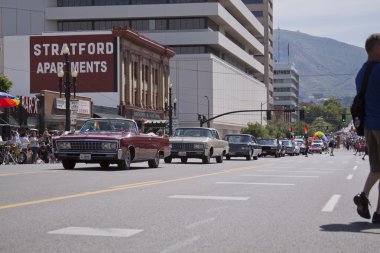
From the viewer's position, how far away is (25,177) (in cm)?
1630

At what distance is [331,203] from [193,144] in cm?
1779

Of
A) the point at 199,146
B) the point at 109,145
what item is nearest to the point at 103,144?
the point at 109,145

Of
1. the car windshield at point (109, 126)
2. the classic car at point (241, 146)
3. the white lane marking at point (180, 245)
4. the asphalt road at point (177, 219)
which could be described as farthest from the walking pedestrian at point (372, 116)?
→ the classic car at point (241, 146)

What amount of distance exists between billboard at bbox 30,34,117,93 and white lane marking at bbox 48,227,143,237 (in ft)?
181

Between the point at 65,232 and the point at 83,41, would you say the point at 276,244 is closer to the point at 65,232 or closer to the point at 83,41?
the point at 65,232

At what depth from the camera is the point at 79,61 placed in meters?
63.9

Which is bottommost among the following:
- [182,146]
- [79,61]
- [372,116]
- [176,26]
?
[182,146]

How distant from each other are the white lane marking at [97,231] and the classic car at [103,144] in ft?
40.9

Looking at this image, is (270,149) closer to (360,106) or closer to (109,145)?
(109,145)

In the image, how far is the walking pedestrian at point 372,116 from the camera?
8.46m

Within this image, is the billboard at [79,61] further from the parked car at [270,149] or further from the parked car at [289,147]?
the parked car at [289,147]

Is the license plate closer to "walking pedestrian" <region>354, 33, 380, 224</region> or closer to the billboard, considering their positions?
"walking pedestrian" <region>354, 33, 380, 224</region>

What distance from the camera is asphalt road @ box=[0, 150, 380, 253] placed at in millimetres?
6891

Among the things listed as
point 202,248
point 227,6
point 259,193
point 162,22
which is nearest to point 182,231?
point 202,248
